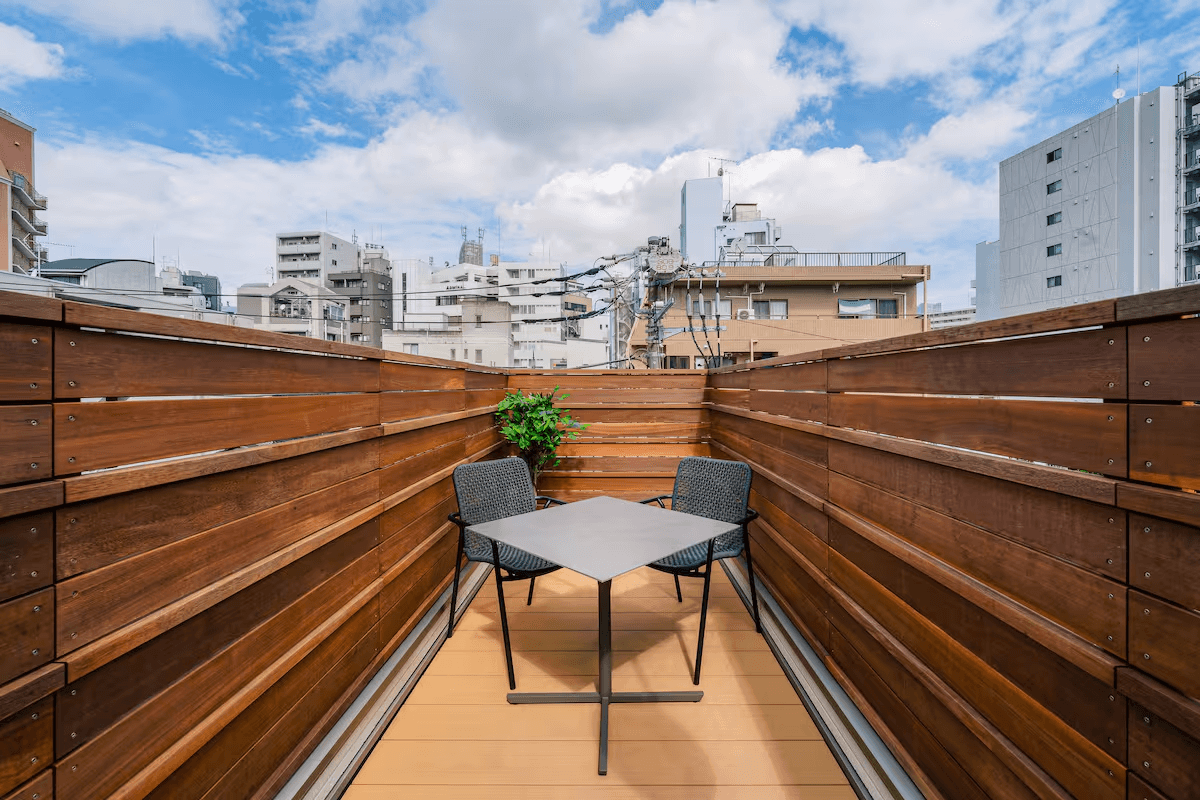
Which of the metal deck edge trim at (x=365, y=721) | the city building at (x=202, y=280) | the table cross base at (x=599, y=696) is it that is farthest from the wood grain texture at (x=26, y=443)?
the city building at (x=202, y=280)

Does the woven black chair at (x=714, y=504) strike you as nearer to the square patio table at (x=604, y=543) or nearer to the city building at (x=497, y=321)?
the square patio table at (x=604, y=543)

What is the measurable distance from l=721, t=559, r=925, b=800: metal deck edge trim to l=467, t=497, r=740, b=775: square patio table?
494 mm

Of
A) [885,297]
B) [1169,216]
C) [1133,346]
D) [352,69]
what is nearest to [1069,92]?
[885,297]

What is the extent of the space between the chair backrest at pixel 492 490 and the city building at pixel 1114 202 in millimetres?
22951

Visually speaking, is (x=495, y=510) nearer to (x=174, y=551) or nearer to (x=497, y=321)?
(x=174, y=551)

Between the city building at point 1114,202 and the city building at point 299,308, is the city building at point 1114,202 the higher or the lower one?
the higher one

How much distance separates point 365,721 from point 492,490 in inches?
51.7

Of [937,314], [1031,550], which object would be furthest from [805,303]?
[1031,550]

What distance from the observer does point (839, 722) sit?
202cm

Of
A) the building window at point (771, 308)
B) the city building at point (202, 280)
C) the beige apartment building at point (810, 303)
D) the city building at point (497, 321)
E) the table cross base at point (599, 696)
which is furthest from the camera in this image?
the city building at point (202, 280)

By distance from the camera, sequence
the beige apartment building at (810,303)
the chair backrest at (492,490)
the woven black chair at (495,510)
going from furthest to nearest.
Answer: the beige apartment building at (810,303), the chair backrest at (492,490), the woven black chair at (495,510)

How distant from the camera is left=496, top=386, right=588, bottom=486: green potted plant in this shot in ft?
15.0

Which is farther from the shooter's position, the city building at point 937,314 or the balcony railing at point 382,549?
the city building at point 937,314

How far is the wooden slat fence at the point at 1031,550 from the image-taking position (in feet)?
2.86
